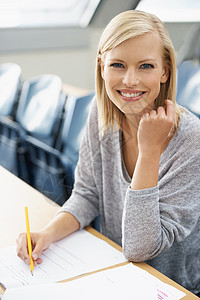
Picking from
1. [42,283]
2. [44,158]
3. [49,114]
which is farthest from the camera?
[49,114]

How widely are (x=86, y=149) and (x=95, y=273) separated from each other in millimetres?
430

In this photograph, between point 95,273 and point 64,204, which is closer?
point 95,273

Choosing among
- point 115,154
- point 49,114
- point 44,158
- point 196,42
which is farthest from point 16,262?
point 196,42

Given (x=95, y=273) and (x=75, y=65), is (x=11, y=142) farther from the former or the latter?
(x=75, y=65)

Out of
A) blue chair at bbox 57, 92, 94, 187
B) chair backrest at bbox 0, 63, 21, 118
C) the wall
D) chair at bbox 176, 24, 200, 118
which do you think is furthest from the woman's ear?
the wall

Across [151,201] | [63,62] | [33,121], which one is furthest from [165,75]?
[63,62]

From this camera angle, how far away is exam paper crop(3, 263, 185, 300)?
731mm

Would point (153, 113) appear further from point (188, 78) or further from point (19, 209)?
point (188, 78)

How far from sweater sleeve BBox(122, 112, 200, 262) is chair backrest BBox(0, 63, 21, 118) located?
75.2 inches

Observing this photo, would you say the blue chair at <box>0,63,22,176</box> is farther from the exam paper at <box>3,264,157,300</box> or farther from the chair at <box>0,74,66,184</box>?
the exam paper at <box>3,264,157,300</box>

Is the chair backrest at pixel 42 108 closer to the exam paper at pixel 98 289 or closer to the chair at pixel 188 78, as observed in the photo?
the chair at pixel 188 78

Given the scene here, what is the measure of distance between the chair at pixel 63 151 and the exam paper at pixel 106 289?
820mm

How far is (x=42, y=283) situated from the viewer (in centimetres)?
78

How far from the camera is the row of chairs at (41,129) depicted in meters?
1.86
